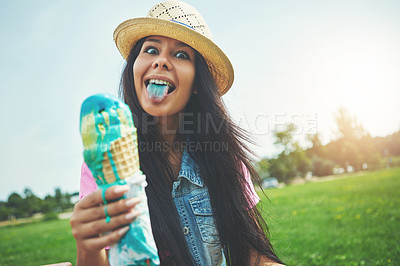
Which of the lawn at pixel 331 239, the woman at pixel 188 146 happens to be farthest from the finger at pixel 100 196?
the lawn at pixel 331 239

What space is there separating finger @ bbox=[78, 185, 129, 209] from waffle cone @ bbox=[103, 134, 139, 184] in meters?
0.06

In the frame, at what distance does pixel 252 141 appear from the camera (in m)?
2.63

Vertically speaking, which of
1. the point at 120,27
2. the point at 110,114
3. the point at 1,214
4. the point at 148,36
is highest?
the point at 120,27

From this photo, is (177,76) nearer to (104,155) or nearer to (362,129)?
(104,155)

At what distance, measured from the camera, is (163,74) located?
2.13 metres

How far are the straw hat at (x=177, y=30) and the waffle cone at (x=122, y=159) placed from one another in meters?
1.26

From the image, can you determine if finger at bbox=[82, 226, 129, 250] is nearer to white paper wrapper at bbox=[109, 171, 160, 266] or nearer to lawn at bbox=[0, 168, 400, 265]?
white paper wrapper at bbox=[109, 171, 160, 266]

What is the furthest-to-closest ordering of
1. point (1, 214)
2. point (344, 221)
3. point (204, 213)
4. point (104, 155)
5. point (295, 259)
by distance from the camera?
point (1, 214) → point (344, 221) → point (295, 259) → point (204, 213) → point (104, 155)

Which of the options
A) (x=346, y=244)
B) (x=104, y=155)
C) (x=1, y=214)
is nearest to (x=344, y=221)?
(x=346, y=244)

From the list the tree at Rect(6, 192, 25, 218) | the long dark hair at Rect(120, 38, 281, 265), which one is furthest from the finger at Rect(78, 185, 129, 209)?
the tree at Rect(6, 192, 25, 218)

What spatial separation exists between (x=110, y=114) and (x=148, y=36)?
1451 mm

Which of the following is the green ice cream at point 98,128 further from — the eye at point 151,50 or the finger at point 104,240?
the eye at point 151,50

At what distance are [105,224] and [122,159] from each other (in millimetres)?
277

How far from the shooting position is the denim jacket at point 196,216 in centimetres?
232
